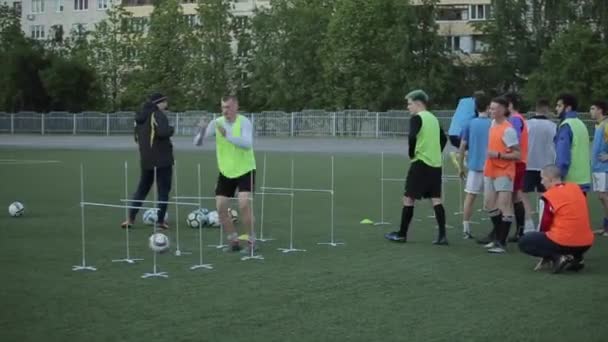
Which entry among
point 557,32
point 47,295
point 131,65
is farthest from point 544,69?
point 47,295

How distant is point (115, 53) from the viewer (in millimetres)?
78312

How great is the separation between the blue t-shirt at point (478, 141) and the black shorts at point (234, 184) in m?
3.19

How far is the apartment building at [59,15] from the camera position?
96.7 m

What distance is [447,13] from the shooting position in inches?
3415

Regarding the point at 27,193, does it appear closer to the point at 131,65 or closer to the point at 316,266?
the point at 316,266

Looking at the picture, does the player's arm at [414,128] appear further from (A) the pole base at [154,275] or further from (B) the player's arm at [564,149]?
(A) the pole base at [154,275]

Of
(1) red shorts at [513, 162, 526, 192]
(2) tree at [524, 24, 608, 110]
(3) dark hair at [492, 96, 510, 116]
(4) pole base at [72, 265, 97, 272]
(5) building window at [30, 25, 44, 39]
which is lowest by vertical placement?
(4) pole base at [72, 265, 97, 272]

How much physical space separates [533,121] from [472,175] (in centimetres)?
145

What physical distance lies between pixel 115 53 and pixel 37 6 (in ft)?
91.6

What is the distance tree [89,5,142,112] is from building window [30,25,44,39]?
24605 millimetres

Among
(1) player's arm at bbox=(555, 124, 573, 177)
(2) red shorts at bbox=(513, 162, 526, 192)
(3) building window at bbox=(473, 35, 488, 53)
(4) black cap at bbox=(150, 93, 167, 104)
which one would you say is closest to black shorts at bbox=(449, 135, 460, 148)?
(1) player's arm at bbox=(555, 124, 573, 177)

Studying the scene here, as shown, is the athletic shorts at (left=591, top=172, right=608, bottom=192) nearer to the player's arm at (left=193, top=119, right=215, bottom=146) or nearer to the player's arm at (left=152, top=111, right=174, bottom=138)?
the player's arm at (left=193, top=119, right=215, bottom=146)

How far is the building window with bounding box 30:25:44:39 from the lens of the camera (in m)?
102

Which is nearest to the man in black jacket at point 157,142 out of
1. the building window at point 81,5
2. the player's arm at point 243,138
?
the player's arm at point 243,138
